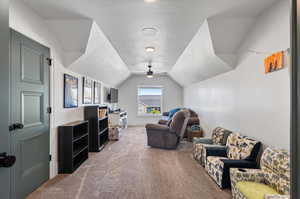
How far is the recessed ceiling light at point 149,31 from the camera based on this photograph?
319 centimetres

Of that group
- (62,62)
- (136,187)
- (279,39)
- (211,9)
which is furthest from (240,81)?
(62,62)

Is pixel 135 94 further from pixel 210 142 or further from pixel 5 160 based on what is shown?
pixel 5 160

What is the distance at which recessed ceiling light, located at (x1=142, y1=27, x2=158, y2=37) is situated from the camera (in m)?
3.19

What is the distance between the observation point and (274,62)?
2414 millimetres

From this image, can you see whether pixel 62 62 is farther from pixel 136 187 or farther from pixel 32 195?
pixel 136 187

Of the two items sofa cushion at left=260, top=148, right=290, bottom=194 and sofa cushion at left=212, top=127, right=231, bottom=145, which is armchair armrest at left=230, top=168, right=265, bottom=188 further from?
sofa cushion at left=212, top=127, right=231, bottom=145

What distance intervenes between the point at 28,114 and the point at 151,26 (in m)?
2.34

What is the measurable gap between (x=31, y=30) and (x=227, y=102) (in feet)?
12.7

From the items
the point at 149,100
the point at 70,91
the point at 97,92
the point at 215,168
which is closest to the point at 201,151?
the point at 215,168

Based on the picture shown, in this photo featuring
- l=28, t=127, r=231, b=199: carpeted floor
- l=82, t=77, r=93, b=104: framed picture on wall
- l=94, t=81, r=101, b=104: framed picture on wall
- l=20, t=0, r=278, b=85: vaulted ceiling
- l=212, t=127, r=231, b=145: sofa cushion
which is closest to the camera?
l=20, t=0, r=278, b=85: vaulted ceiling

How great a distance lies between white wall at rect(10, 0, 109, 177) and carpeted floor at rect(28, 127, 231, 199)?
1.80 feet

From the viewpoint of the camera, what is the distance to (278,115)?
2346mm

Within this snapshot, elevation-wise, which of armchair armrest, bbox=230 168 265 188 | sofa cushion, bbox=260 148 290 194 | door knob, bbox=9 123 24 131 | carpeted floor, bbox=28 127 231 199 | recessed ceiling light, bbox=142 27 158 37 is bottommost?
carpeted floor, bbox=28 127 231 199

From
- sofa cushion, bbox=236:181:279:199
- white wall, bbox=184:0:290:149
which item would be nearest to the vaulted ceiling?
white wall, bbox=184:0:290:149
